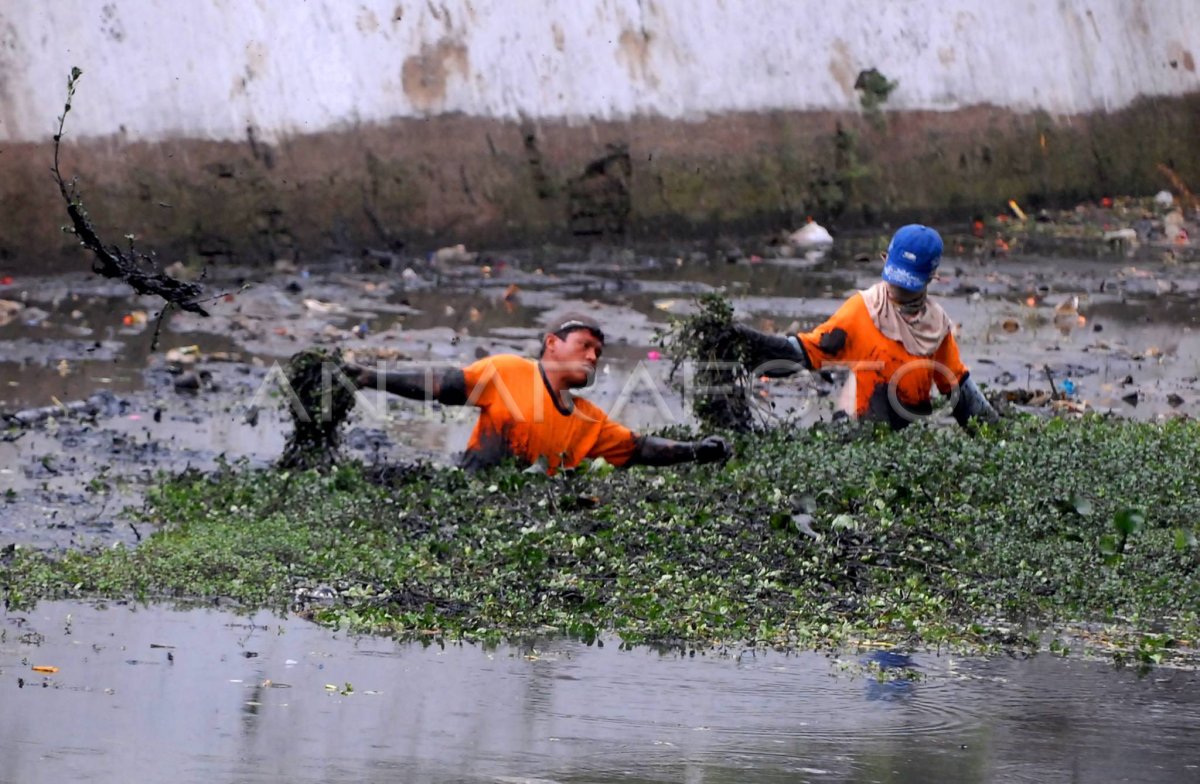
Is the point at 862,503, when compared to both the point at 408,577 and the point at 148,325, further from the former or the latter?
the point at 148,325

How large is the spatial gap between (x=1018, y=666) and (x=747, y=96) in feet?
45.5

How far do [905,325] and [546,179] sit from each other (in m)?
8.28

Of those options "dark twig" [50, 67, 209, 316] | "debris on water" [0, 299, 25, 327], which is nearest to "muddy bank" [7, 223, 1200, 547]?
"debris on water" [0, 299, 25, 327]

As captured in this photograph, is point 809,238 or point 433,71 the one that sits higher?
point 433,71

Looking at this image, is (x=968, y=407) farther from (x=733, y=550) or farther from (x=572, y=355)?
(x=733, y=550)

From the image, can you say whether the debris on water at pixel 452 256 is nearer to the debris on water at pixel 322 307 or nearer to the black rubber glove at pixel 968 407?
the debris on water at pixel 322 307

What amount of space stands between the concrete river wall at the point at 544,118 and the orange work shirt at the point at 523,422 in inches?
248

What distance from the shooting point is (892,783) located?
16.1ft

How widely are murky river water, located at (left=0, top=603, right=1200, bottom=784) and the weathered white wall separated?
9.07 metres

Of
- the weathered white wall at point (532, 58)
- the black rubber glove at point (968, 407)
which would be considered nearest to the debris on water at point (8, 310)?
the weathered white wall at point (532, 58)

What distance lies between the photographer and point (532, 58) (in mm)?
17875

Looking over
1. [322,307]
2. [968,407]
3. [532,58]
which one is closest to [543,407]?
[968,407]

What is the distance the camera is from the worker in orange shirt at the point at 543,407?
8.82m

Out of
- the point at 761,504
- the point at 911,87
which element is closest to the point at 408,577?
the point at 761,504
